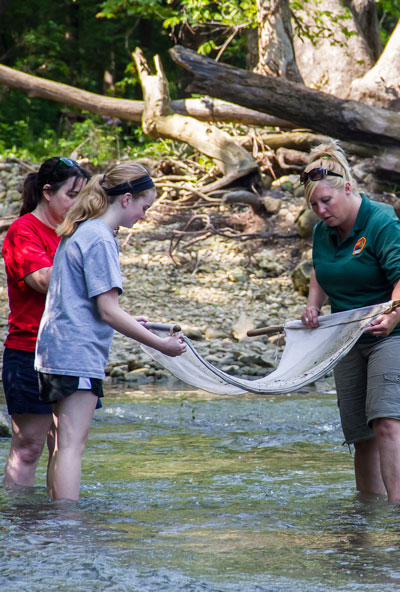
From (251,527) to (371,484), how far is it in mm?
897

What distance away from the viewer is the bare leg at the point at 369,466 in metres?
4.61

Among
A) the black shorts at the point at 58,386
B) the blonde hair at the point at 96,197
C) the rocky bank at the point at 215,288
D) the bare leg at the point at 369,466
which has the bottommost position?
the rocky bank at the point at 215,288

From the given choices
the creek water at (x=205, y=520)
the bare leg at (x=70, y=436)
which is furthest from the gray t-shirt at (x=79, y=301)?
the creek water at (x=205, y=520)

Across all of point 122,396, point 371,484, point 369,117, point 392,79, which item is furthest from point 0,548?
point 392,79

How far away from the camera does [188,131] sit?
15625 mm

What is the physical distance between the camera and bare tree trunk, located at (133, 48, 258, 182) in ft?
49.2

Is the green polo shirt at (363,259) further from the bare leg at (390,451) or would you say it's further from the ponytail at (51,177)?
the ponytail at (51,177)

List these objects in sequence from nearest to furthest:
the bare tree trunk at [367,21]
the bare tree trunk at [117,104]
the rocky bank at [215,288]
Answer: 1. the rocky bank at [215,288]
2. the bare tree trunk at [117,104]
3. the bare tree trunk at [367,21]

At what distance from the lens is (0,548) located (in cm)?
356

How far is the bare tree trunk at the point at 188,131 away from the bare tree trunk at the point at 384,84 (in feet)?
8.31

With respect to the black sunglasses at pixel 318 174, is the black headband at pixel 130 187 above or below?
below

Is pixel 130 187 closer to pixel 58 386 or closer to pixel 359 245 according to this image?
pixel 58 386

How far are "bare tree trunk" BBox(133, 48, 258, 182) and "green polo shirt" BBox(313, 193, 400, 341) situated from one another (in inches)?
412

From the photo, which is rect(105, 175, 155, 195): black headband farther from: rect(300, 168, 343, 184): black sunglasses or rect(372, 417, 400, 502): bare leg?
rect(372, 417, 400, 502): bare leg
